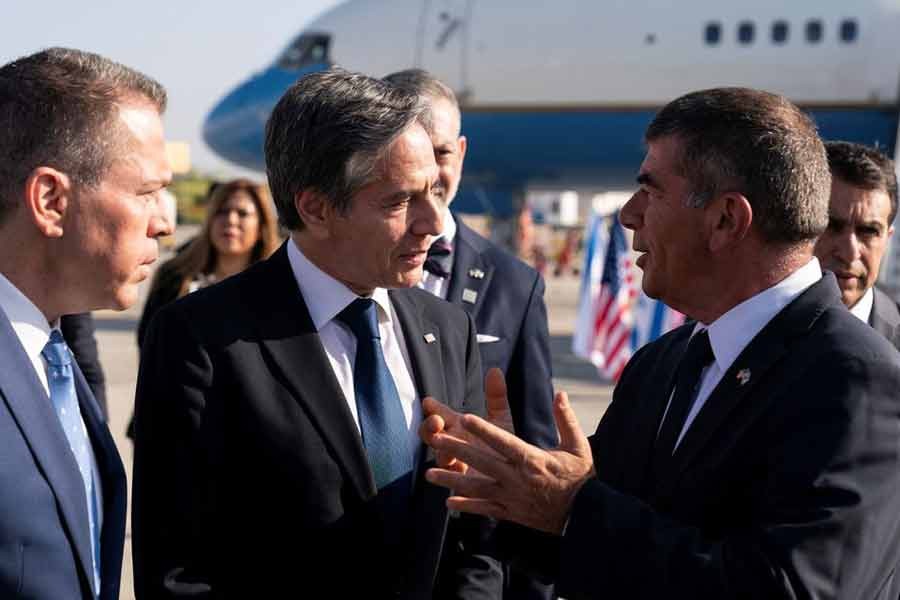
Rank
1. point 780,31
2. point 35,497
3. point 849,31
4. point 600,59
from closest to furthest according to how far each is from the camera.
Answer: point 35,497 < point 849,31 < point 780,31 < point 600,59

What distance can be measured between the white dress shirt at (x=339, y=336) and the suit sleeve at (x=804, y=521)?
2.05 feet

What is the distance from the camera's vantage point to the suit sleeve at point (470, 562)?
2.77 m

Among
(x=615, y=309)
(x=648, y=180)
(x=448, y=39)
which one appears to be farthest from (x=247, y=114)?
(x=648, y=180)

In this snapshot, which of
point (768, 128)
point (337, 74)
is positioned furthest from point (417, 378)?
point (768, 128)

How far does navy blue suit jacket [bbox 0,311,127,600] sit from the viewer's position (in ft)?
6.45

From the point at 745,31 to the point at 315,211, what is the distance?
1610 cm

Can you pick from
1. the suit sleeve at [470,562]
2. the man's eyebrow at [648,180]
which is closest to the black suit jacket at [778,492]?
the man's eyebrow at [648,180]

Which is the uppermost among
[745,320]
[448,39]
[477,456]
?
[448,39]

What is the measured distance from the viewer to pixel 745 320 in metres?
2.43

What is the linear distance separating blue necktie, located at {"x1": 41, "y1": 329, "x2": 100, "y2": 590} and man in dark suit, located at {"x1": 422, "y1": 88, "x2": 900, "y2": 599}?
62 cm

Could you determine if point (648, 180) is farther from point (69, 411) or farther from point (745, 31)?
point (745, 31)

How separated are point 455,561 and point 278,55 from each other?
17123 mm

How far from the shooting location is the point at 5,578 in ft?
6.43

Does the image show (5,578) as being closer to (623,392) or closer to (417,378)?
(417,378)
